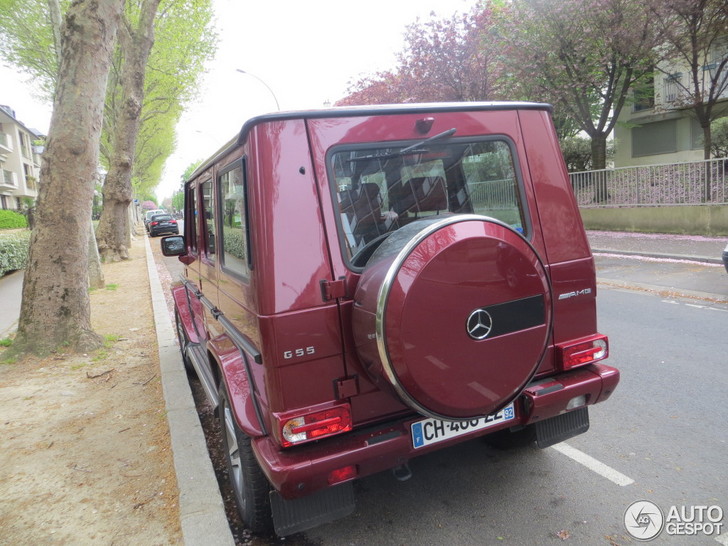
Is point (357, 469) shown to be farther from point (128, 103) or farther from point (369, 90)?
point (369, 90)

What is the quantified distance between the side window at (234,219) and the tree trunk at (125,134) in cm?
822

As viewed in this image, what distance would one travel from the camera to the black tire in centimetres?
320

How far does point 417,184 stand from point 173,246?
2.98 metres

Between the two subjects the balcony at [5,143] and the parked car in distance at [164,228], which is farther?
the balcony at [5,143]

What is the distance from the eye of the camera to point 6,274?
15609mm

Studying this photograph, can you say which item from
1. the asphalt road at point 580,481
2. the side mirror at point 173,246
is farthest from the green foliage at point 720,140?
the side mirror at point 173,246

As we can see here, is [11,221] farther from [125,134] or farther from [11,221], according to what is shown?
[125,134]

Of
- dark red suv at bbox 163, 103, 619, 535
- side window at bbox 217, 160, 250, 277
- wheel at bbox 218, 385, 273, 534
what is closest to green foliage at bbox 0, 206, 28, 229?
side window at bbox 217, 160, 250, 277

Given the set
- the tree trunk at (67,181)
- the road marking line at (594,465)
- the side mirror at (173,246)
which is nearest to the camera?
the road marking line at (594,465)

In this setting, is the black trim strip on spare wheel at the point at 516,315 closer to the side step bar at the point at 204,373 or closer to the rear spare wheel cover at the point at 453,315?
the rear spare wheel cover at the point at 453,315

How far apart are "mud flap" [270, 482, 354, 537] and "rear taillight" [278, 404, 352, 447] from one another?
28 cm

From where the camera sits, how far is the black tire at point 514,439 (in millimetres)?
3196

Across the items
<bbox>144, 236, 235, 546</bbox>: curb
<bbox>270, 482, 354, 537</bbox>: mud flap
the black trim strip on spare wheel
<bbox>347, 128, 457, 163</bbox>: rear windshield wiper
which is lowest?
→ <bbox>144, 236, 235, 546</bbox>: curb

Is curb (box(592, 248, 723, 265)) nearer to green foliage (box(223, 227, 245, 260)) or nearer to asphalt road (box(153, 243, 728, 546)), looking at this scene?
asphalt road (box(153, 243, 728, 546))
